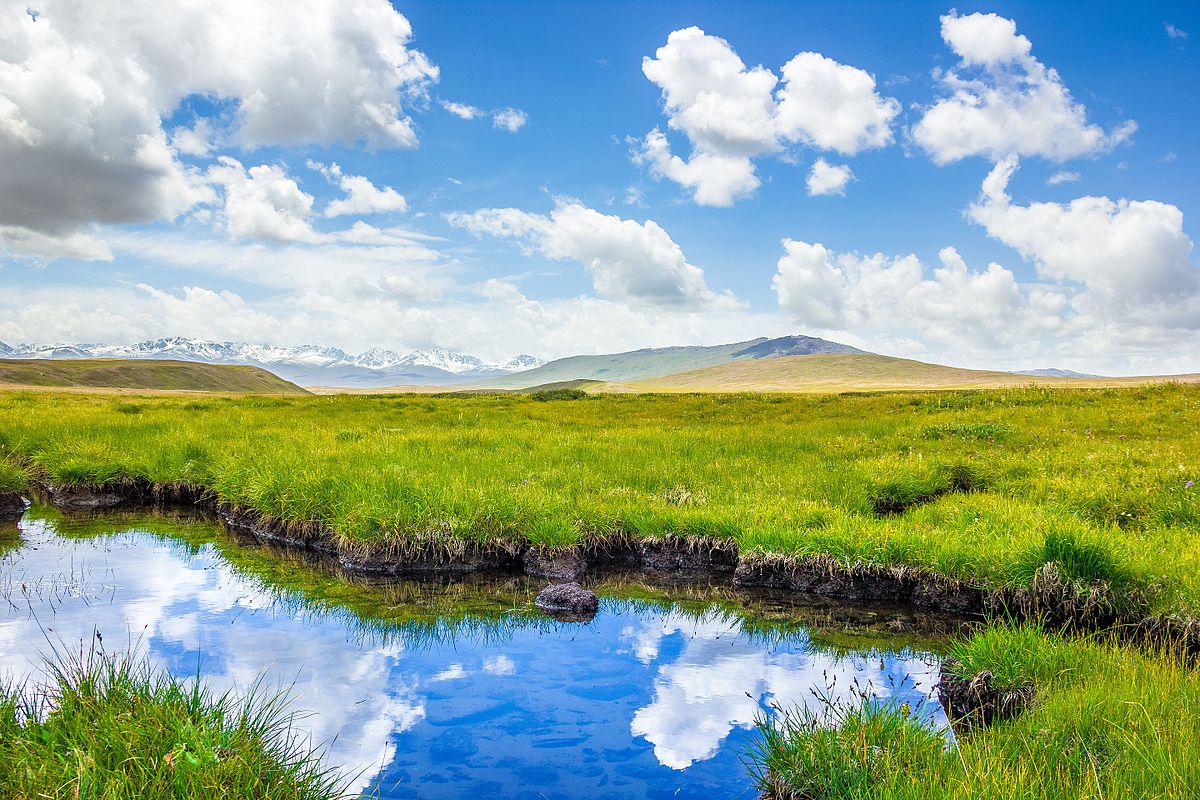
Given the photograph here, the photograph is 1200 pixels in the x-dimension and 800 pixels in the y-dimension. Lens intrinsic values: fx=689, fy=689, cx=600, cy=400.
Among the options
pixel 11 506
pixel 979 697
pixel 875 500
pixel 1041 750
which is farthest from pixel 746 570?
pixel 11 506

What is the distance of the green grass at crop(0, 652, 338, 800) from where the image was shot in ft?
14.5

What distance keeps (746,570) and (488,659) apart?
5.28 metres

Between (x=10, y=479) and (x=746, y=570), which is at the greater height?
(x=10, y=479)

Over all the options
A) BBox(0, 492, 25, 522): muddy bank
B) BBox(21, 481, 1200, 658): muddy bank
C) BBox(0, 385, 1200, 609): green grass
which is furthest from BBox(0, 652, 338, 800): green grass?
BBox(0, 492, 25, 522): muddy bank

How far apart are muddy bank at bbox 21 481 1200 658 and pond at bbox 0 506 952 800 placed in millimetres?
654

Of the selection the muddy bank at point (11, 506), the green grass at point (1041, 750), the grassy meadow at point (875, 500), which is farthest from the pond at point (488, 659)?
the muddy bank at point (11, 506)

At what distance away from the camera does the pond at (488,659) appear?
263 inches

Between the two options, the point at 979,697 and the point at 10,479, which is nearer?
the point at 979,697

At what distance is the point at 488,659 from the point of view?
8.97 m

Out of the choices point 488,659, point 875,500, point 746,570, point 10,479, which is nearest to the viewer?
point 488,659

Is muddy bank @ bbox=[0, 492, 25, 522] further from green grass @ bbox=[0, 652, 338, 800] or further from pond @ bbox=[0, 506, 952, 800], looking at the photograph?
green grass @ bbox=[0, 652, 338, 800]

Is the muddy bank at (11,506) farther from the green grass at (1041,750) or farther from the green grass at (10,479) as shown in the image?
the green grass at (1041,750)

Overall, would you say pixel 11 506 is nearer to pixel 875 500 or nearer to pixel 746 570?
pixel 746 570

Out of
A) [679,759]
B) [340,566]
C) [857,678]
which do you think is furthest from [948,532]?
[340,566]
